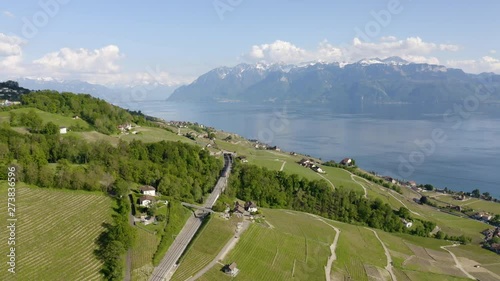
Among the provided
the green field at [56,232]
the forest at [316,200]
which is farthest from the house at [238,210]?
the green field at [56,232]

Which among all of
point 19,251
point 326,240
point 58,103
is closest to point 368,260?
point 326,240

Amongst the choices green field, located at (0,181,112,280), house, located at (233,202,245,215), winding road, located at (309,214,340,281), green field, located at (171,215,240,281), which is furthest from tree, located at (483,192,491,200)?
green field, located at (0,181,112,280)

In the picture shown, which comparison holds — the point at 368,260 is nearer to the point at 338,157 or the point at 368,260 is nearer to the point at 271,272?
the point at 271,272

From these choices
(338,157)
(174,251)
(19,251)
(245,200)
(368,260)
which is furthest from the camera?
(338,157)

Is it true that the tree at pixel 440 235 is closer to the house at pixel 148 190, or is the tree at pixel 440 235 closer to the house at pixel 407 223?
the house at pixel 407 223

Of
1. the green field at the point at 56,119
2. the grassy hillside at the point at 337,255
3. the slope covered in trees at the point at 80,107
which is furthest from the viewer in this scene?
the slope covered in trees at the point at 80,107

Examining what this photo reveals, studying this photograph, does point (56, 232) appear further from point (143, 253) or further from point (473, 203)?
Answer: point (473, 203)
